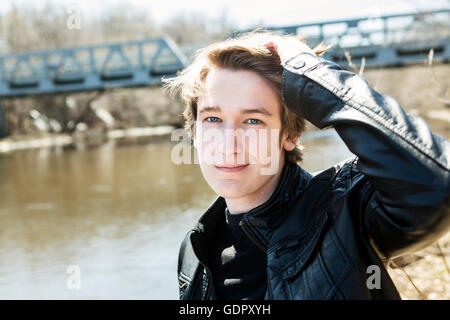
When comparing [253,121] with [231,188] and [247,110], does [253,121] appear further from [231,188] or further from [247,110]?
[231,188]

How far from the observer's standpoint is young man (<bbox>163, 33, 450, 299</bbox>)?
1.48 m

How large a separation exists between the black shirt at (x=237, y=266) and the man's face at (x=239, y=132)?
0.14m

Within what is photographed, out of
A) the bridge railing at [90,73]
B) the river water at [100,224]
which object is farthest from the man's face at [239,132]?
the bridge railing at [90,73]

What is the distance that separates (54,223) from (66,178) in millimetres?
5639

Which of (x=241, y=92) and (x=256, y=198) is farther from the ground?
(x=241, y=92)

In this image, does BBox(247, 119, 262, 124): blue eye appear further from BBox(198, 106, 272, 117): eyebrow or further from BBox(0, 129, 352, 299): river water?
BBox(0, 129, 352, 299): river water

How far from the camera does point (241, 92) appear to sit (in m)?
1.85

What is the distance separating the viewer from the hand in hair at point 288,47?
1.73m

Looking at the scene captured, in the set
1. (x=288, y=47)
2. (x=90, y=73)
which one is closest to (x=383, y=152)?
(x=288, y=47)

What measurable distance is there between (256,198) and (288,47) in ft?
1.65

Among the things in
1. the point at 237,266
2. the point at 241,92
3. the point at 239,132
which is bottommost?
the point at 237,266

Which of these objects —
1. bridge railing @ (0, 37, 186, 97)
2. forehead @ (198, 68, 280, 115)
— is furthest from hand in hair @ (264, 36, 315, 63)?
bridge railing @ (0, 37, 186, 97)

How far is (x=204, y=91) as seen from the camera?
196 centimetres
